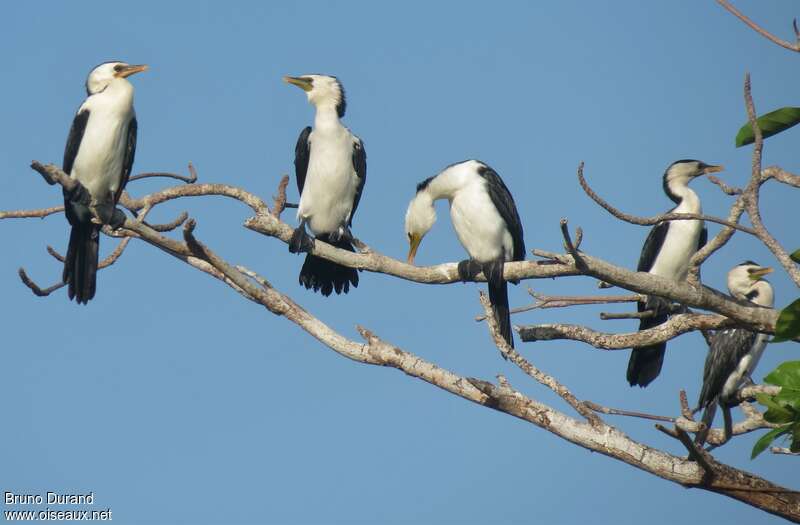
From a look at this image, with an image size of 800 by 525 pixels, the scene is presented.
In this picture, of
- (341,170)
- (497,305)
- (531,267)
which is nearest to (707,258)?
(531,267)

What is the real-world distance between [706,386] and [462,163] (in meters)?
2.40

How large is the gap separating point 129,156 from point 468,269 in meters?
2.53

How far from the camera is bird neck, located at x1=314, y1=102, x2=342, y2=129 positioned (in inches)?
316

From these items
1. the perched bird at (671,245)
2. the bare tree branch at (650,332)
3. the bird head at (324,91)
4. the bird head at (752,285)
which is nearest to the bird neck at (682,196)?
the perched bird at (671,245)

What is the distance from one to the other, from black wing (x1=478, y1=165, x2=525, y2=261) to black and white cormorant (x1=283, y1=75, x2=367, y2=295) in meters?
1.11

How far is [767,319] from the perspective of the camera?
15.5 feet

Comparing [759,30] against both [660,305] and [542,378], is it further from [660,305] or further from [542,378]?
[660,305]

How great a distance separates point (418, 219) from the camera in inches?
309

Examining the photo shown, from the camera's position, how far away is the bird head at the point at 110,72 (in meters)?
7.38

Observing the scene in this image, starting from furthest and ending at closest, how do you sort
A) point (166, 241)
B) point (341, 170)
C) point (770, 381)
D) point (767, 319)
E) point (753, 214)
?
1. point (341, 170)
2. point (166, 241)
3. point (767, 319)
4. point (753, 214)
5. point (770, 381)

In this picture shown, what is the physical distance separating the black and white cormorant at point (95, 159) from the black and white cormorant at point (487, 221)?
2.29 metres

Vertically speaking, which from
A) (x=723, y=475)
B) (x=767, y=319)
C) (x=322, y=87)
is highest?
(x=322, y=87)

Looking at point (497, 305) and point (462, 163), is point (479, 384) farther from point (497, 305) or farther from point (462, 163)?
point (462, 163)

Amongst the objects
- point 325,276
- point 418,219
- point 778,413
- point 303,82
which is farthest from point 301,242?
point 778,413
